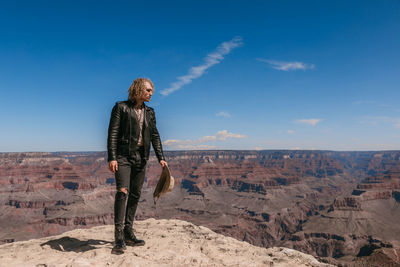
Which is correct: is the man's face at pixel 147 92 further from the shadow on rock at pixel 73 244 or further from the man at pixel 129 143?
the shadow on rock at pixel 73 244

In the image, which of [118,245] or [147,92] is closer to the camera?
[118,245]

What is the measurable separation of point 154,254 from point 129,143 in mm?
2028

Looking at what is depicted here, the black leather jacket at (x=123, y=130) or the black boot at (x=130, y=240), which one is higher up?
the black leather jacket at (x=123, y=130)

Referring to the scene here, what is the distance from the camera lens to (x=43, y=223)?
92.6 metres

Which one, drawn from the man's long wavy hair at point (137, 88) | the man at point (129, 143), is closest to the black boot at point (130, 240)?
the man at point (129, 143)

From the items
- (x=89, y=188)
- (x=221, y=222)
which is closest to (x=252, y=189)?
(x=221, y=222)

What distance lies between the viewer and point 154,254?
4.57 metres

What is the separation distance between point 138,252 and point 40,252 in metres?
1.98

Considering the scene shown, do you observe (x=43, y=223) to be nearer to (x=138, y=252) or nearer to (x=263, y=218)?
(x=263, y=218)

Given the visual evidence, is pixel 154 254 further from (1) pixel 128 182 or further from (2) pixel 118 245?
(1) pixel 128 182

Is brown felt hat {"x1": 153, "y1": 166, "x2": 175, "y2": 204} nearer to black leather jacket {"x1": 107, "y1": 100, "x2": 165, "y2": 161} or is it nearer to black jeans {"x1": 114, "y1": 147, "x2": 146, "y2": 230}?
black jeans {"x1": 114, "y1": 147, "x2": 146, "y2": 230}

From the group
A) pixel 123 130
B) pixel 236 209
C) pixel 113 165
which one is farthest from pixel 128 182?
pixel 236 209

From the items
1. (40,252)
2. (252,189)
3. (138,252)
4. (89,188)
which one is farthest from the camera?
(252,189)

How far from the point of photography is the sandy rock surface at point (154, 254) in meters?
4.22
